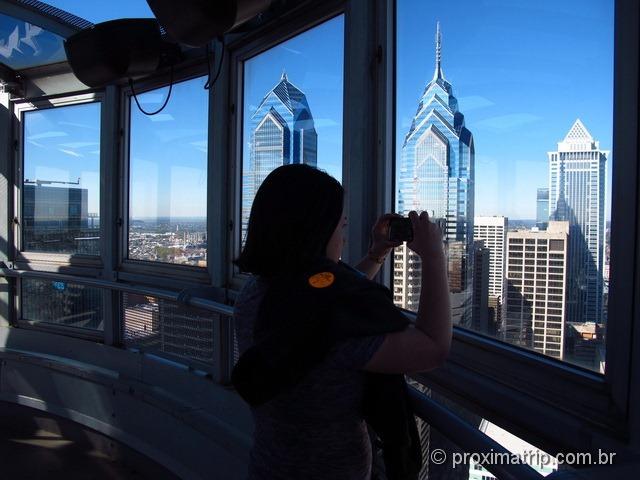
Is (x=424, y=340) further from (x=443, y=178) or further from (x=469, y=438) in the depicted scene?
(x=443, y=178)

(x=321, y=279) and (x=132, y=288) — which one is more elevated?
(x=321, y=279)

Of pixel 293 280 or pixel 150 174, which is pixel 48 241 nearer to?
pixel 150 174

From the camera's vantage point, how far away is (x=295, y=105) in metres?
2.21

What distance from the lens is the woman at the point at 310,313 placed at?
0.81 m

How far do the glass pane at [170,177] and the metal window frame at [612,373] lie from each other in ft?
6.77

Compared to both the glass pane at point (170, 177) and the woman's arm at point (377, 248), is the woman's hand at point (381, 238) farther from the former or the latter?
the glass pane at point (170, 177)

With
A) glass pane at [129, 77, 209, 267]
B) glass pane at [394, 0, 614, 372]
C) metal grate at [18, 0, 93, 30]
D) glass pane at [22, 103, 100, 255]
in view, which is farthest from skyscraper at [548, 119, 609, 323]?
glass pane at [22, 103, 100, 255]

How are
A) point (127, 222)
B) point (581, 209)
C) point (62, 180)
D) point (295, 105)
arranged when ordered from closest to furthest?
point (581, 209) < point (295, 105) < point (127, 222) < point (62, 180)

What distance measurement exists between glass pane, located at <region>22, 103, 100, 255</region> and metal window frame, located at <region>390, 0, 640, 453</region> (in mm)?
3287

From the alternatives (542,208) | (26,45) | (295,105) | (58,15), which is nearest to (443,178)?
(542,208)

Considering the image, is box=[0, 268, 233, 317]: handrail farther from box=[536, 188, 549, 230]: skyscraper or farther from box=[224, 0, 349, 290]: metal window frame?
box=[536, 188, 549, 230]: skyscraper

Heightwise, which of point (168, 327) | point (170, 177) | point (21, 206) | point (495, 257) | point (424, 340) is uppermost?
point (170, 177)

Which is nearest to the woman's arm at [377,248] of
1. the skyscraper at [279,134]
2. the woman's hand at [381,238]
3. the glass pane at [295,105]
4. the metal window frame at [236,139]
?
the woman's hand at [381,238]

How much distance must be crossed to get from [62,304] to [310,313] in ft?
11.9
